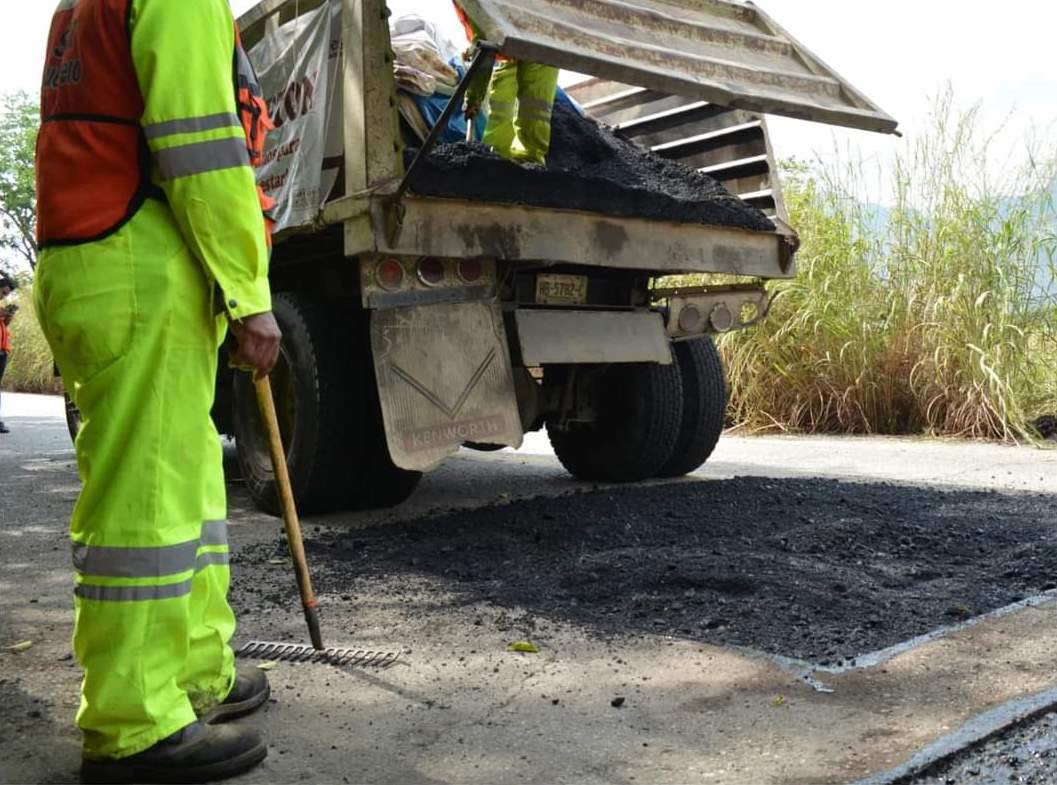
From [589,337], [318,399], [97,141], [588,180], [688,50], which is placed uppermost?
[688,50]

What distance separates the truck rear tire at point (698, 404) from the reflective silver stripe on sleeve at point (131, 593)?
4327 mm

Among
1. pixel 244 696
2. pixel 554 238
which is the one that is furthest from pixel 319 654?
pixel 554 238

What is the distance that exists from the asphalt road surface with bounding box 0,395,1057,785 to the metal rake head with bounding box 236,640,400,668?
0.07 metres

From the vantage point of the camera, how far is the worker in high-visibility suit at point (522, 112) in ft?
16.9

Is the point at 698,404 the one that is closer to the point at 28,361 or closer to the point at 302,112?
the point at 302,112

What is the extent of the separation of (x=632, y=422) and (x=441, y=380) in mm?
1723

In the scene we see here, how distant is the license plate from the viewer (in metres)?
5.27

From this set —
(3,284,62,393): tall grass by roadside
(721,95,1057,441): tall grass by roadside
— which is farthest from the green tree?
(721,95,1057,441): tall grass by roadside

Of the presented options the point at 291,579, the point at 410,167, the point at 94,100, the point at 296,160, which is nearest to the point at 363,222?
the point at 410,167

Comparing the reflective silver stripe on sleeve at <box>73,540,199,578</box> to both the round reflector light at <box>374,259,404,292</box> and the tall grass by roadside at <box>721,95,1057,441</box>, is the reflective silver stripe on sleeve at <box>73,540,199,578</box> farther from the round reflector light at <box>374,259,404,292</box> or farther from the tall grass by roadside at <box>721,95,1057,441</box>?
the tall grass by roadside at <box>721,95,1057,441</box>

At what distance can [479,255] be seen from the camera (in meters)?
4.61

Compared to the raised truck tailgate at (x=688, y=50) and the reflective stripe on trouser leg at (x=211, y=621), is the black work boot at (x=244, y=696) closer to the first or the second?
the reflective stripe on trouser leg at (x=211, y=621)

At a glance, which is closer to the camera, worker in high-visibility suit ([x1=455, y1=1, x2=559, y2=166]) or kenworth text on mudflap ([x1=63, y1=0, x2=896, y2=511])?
kenworth text on mudflap ([x1=63, y1=0, x2=896, y2=511])

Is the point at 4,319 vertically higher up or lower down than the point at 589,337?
higher up
